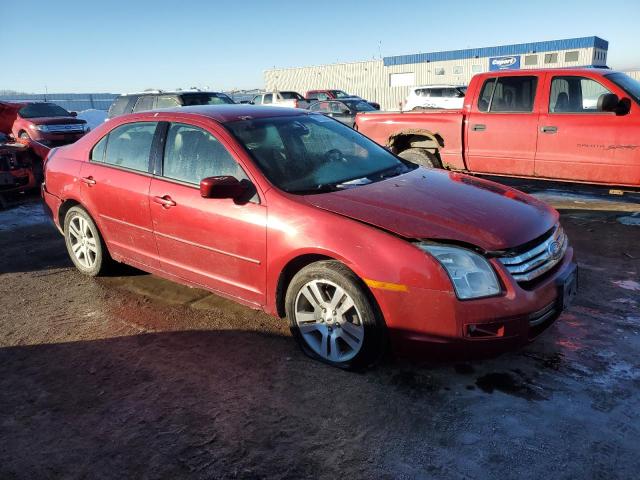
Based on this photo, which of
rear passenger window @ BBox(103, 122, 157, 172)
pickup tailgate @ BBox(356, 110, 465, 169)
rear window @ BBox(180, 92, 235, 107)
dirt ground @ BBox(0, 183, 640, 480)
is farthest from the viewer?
rear window @ BBox(180, 92, 235, 107)

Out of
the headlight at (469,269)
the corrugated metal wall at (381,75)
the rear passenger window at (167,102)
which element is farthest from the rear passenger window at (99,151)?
the corrugated metal wall at (381,75)

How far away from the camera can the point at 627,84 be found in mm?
6477

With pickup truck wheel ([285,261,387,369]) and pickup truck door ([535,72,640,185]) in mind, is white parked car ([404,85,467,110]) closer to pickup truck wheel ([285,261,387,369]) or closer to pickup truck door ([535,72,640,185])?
Result: pickup truck door ([535,72,640,185])

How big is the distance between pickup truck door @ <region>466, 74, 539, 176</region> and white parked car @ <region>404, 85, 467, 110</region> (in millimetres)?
13456

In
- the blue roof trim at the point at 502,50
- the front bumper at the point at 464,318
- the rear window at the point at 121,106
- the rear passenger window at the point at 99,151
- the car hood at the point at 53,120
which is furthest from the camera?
the blue roof trim at the point at 502,50

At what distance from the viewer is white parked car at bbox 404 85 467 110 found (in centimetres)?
2036

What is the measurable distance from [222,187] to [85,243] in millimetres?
2375

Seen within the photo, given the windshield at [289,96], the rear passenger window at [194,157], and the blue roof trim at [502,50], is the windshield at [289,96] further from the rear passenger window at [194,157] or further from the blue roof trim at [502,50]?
the rear passenger window at [194,157]

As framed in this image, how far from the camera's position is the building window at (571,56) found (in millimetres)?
36156

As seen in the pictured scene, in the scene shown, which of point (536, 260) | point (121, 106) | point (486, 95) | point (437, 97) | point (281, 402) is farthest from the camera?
point (437, 97)

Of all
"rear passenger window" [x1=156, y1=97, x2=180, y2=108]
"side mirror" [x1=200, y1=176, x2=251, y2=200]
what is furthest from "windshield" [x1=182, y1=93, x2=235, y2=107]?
"side mirror" [x1=200, y1=176, x2=251, y2=200]

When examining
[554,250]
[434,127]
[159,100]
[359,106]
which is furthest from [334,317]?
[359,106]

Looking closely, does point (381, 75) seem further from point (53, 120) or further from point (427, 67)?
point (53, 120)

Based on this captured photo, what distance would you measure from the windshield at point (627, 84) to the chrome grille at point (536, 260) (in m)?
3.95
